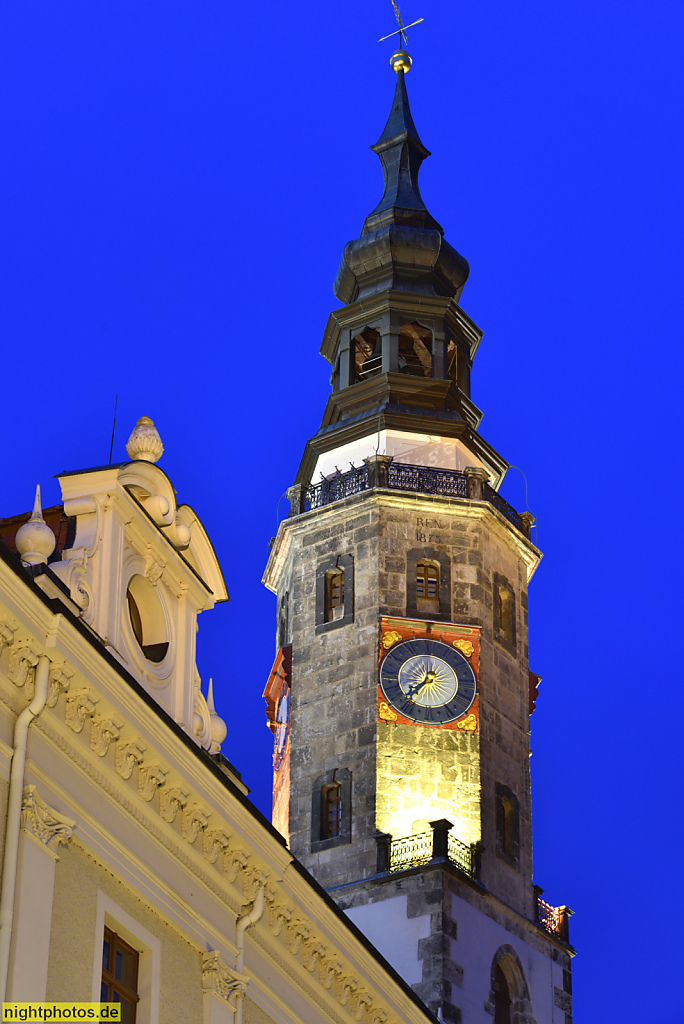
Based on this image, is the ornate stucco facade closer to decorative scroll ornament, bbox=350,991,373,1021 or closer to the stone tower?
decorative scroll ornament, bbox=350,991,373,1021

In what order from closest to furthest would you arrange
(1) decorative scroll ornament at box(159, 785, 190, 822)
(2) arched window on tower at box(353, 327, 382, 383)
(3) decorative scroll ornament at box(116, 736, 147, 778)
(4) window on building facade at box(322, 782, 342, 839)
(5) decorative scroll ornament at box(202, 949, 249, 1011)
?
1. (3) decorative scroll ornament at box(116, 736, 147, 778)
2. (1) decorative scroll ornament at box(159, 785, 190, 822)
3. (5) decorative scroll ornament at box(202, 949, 249, 1011)
4. (4) window on building facade at box(322, 782, 342, 839)
5. (2) arched window on tower at box(353, 327, 382, 383)

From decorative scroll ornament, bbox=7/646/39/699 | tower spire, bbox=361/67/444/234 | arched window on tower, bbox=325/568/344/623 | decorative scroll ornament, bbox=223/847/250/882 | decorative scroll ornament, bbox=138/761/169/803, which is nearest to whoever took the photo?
decorative scroll ornament, bbox=7/646/39/699

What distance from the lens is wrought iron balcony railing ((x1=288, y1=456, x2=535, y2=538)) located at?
56156 mm

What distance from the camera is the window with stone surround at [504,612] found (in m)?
55.9

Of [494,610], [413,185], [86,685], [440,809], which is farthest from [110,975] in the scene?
[413,185]

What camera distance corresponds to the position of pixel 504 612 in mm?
56688

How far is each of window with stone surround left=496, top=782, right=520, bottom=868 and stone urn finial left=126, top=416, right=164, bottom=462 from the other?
26532 mm

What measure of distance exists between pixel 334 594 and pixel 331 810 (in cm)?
620

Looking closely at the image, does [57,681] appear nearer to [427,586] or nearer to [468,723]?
[468,723]

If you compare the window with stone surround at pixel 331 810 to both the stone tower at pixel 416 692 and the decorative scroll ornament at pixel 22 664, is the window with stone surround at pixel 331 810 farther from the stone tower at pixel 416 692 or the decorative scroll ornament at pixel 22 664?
the decorative scroll ornament at pixel 22 664

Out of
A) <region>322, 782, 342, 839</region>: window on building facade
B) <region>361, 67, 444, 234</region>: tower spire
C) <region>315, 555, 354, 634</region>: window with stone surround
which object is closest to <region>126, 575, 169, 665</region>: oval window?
<region>322, 782, 342, 839</region>: window on building facade

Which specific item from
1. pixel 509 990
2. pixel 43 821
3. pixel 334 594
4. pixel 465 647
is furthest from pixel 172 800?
pixel 334 594

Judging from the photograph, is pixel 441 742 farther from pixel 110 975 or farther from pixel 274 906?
pixel 110 975

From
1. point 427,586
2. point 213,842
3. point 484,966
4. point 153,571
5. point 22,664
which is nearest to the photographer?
point 22,664
